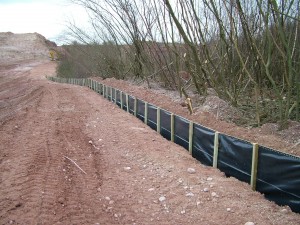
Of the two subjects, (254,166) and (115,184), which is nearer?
(254,166)

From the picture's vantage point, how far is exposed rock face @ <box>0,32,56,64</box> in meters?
69.7

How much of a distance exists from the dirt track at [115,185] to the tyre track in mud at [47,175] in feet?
0.05

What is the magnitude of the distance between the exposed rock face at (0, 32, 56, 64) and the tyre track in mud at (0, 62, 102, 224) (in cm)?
5968

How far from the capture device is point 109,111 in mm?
13484

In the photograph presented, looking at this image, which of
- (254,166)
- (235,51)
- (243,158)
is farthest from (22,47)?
(254,166)

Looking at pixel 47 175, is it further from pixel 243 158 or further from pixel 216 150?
pixel 243 158

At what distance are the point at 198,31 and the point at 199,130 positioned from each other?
4.03 meters

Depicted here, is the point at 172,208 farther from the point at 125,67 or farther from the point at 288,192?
the point at 125,67

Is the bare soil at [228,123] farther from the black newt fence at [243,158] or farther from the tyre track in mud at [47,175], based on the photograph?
the tyre track in mud at [47,175]

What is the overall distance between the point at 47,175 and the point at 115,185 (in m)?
1.40

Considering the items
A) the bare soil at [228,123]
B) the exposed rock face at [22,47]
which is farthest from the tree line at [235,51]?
the exposed rock face at [22,47]

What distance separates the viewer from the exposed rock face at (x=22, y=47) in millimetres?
69688

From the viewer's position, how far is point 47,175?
6.28 metres

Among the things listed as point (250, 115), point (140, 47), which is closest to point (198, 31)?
point (250, 115)
